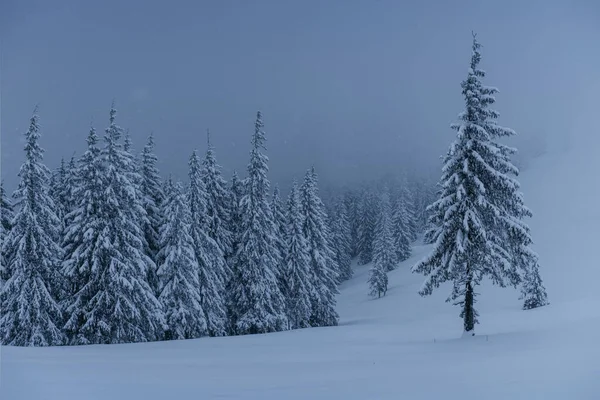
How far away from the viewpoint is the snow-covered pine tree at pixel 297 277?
1522 inches

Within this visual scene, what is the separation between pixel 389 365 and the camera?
44.5 ft

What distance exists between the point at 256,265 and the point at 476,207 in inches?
739

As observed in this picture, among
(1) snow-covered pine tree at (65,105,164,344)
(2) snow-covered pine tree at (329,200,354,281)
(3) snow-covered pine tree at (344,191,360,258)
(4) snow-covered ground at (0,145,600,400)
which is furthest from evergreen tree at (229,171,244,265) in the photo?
(3) snow-covered pine tree at (344,191,360,258)

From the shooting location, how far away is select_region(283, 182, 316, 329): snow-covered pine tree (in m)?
38.7

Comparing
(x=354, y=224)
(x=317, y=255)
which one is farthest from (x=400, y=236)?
(x=317, y=255)

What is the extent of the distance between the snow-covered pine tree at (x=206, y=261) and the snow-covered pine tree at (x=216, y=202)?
53.9 inches

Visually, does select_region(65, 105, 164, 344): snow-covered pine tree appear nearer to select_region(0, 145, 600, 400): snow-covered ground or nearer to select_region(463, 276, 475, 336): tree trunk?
select_region(0, 145, 600, 400): snow-covered ground

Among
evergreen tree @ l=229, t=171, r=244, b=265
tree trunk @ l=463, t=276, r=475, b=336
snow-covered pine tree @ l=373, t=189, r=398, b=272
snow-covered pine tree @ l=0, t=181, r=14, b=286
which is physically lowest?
tree trunk @ l=463, t=276, r=475, b=336

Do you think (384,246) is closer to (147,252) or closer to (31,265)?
(147,252)

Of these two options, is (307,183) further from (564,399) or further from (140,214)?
(564,399)

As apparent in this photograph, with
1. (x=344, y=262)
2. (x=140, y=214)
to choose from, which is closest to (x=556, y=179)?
(x=344, y=262)

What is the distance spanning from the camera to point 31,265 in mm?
24312

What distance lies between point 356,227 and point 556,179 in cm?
5669

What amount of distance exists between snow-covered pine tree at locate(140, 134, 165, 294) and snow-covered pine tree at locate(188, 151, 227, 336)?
109 inches
